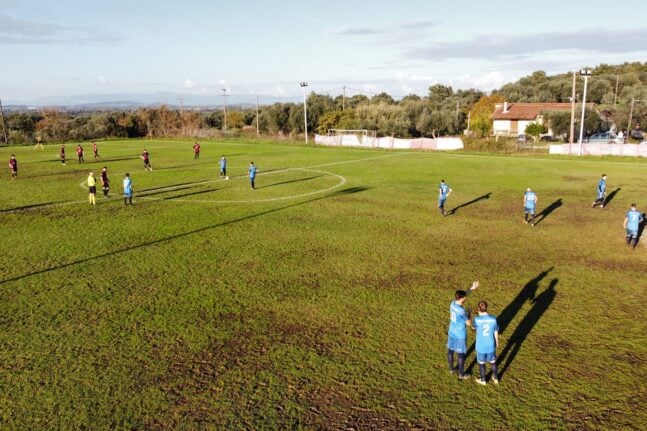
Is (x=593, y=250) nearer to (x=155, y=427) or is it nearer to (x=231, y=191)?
(x=155, y=427)

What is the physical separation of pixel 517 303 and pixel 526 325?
140cm

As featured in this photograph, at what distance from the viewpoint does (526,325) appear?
1205 cm

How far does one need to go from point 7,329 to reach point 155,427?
6.06m

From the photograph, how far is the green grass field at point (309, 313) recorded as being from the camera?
885 centimetres

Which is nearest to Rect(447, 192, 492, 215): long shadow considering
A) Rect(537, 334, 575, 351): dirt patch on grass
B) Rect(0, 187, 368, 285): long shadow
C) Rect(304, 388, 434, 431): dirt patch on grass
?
Rect(0, 187, 368, 285): long shadow

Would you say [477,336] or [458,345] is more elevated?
[477,336]

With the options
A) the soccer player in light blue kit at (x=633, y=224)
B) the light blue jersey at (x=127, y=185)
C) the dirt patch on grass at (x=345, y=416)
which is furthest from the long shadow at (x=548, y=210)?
the light blue jersey at (x=127, y=185)

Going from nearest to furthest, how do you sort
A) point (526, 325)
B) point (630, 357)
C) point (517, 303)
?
1. point (630, 357)
2. point (526, 325)
3. point (517, 303)

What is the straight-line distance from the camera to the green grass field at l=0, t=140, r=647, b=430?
885 cm

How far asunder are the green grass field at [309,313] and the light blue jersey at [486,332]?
0.89m

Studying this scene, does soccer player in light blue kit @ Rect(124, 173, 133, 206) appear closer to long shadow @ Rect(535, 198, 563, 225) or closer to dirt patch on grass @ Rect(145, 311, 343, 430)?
dirt patch on grass @ Rect(145, 311, 343, 430)

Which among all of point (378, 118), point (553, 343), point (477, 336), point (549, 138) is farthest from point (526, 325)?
point (378, 118)

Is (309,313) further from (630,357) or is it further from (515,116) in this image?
(515,116)

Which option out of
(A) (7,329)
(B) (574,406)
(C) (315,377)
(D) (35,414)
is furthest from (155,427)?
A: (B) (574,406)
